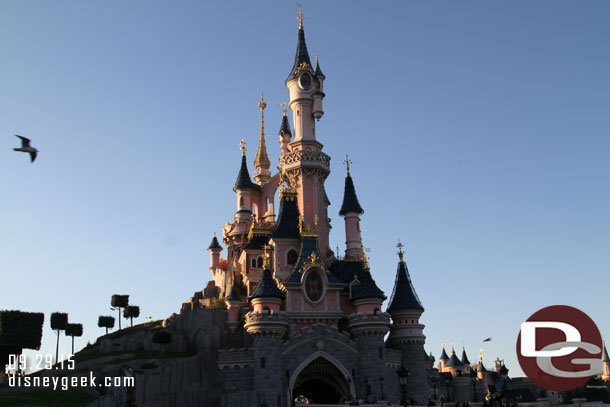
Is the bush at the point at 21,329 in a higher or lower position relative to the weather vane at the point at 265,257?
lower

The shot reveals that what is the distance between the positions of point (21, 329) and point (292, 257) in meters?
24.3

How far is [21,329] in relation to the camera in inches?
2080

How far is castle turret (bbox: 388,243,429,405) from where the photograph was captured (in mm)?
52750

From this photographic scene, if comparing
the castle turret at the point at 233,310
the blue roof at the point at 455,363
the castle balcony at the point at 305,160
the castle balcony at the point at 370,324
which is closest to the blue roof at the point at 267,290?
the castle balcony at the point at 370,324

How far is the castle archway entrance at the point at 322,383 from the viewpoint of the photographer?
160 feet

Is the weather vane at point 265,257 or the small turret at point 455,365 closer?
the weather vane at point 265,257

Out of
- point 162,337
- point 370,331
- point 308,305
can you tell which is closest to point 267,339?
point 308,305

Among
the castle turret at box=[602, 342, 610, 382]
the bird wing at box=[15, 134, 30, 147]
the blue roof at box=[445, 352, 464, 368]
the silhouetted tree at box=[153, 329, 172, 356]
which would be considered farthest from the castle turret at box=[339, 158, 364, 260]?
the castle turret at box=[602, 342, 610, 382]

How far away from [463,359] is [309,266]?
4852cm

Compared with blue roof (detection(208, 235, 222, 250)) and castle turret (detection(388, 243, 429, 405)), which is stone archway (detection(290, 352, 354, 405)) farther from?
blue roof (detection(208, 235, 222, 250))

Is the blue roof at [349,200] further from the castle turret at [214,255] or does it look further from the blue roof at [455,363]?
the blue roof at [455,363]

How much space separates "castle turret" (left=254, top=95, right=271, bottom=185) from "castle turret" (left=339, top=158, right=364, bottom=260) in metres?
18.1

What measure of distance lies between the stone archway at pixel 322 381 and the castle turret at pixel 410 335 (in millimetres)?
6644

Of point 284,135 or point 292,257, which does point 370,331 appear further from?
point 284,135
